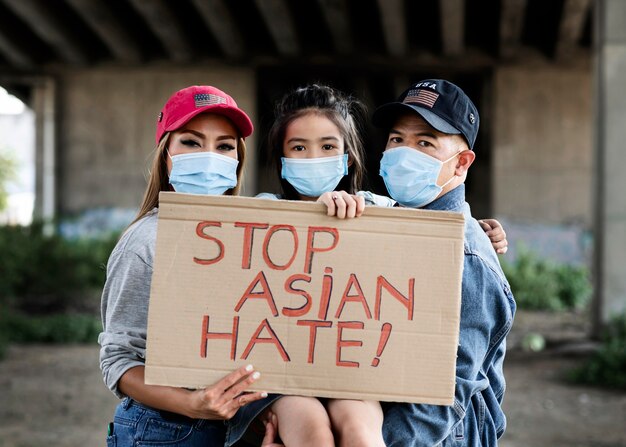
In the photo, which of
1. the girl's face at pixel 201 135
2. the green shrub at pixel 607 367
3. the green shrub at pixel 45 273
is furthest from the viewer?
the green shrub at pixel 45 273

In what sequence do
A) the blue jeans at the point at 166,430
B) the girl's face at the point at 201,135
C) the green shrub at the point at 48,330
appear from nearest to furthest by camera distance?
the blue jeans at the point at 166,430, the girl's face at the point at 201,135, the green shrub at the point at 48,330

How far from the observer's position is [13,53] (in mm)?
20688

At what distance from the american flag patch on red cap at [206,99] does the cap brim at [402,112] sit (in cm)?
49

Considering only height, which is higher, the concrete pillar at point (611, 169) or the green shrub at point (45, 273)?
the concrete pillar at point (611, 169)

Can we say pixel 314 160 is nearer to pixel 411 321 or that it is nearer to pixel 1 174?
pixel 411 321

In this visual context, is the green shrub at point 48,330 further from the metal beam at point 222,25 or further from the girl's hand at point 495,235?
the girl's hand at point 495,235

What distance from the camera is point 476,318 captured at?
2.37 metres

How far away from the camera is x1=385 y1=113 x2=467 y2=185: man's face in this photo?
2611 mm

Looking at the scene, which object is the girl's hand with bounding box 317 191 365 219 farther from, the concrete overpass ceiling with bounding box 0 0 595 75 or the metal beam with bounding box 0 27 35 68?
the metal beam with bounding box 0 27 35 68

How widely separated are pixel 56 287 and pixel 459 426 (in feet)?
41.4

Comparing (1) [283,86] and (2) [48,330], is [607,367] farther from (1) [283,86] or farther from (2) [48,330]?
(1) [283,86]

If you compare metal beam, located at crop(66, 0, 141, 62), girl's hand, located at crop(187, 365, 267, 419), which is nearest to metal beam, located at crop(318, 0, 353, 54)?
metal beam, located at crop(66, 0, 141, 62)

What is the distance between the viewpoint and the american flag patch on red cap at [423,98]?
2549 millimetres

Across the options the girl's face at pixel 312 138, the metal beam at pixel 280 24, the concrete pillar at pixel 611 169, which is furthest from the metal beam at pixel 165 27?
the girl's face at pixel 312 138
